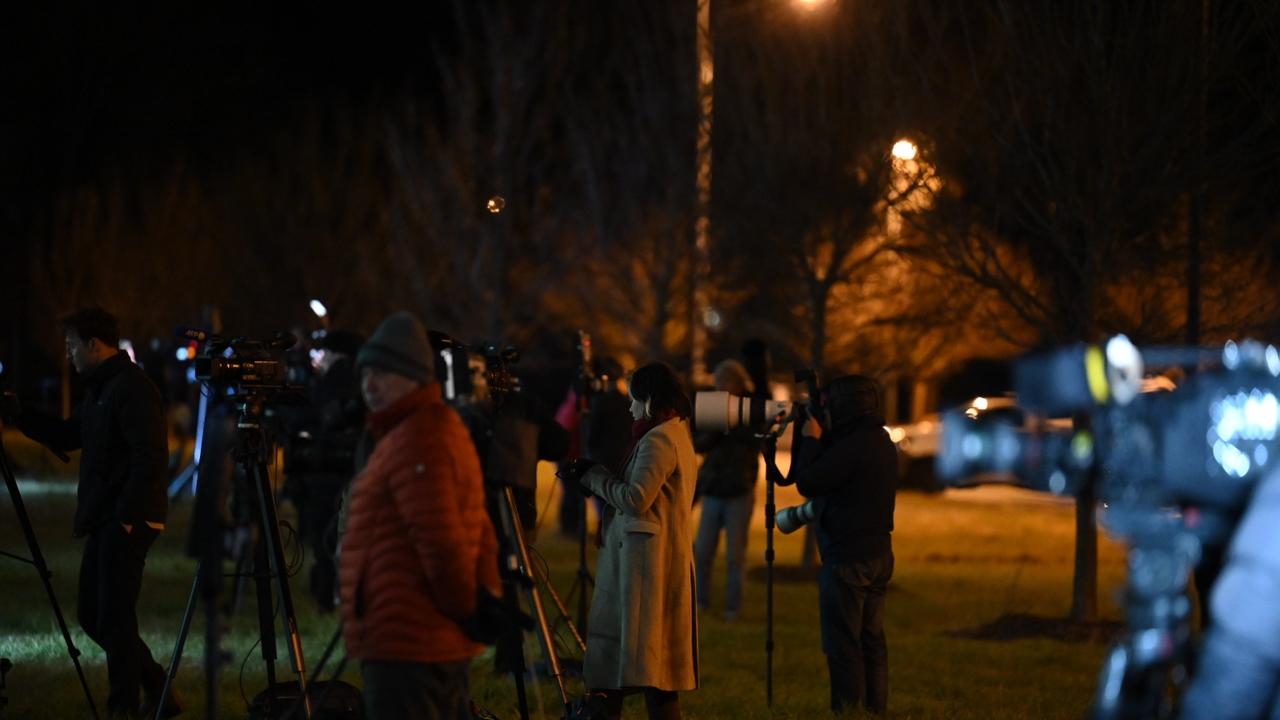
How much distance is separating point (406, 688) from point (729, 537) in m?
7.37

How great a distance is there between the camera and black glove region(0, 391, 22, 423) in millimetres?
7766

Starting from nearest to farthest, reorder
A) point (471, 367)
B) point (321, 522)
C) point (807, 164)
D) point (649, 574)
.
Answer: point (471, 367) → point (649, 574) → point (321, 522) → point (807, 164)

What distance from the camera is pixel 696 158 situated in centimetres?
1847

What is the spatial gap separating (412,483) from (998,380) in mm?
28515

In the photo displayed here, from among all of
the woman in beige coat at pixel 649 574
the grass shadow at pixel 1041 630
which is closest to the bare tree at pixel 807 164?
the grass shadow at pixel 1041 630

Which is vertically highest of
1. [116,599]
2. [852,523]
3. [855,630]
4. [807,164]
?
[807,164]

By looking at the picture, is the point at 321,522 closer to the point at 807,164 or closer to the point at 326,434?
the point at 326,434

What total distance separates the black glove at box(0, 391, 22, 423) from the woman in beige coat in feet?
9.60

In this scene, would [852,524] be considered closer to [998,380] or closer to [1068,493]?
[1068,493]

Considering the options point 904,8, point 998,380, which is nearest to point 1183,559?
point 904,8

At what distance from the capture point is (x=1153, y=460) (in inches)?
166

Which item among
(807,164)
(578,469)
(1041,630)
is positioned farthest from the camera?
(807,164)

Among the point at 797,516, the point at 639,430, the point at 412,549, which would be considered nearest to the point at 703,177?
the point at 797,516

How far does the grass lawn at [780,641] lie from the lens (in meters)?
9.15
